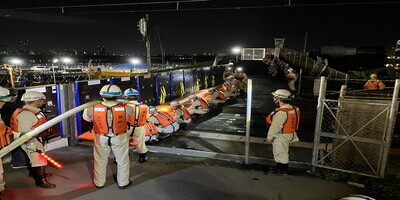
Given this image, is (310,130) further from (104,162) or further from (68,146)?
(68,146)

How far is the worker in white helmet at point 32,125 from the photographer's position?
4.29m

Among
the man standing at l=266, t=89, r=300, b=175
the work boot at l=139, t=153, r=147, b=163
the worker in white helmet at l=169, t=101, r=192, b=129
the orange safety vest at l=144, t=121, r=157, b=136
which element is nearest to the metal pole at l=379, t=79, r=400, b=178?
the man standing at l=266, t=89, r=300, b=175

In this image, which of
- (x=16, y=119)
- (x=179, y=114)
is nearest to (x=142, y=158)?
(x=16, y=119)

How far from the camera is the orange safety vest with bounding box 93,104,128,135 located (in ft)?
14.0

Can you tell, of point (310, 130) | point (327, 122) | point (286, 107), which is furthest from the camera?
point (327, 122)

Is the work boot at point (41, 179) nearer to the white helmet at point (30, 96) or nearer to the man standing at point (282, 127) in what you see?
the white helmet at point (30, 96)

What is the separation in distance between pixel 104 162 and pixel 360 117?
5.16 m

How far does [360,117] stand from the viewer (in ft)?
17.1

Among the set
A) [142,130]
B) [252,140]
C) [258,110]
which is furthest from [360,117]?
[258,110]

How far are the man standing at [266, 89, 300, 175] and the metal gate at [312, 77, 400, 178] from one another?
600 mm

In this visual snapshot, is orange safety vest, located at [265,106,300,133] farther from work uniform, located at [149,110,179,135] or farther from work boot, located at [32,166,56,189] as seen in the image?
work boot, located at [32,166,56,189]

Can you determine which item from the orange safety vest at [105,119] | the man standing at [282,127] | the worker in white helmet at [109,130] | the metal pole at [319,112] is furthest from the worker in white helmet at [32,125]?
the metal pole at [319,112]

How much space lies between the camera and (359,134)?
537 centimetres

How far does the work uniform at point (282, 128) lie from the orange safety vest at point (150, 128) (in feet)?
10.8
